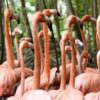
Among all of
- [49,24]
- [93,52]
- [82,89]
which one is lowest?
[93,52]

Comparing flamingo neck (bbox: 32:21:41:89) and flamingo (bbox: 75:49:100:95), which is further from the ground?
flamingo neck (bbox: 32:21:41:89)

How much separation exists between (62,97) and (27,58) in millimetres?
1095

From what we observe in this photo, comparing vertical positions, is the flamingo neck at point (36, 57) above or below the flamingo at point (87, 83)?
above

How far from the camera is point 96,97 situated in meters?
1.31

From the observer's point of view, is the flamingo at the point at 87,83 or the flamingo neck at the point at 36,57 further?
the flamingo at the point at 87,83

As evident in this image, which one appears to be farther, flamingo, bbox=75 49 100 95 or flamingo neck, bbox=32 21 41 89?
flamingo, bbox=75 49 100 95

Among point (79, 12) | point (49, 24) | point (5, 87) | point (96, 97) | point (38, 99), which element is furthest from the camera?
point (79, 12)

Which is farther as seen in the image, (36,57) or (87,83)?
(87,83)

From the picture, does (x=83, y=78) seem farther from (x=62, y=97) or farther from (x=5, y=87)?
(x=5, y=87)

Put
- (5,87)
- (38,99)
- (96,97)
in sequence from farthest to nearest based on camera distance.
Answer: (5,87), (96,97), (38,99)

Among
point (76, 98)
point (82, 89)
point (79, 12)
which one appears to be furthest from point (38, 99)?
point (79, 12)

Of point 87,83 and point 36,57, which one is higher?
point 36,57

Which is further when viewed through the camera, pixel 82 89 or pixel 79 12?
pixel 79 12

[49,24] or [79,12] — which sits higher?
[49,24]
